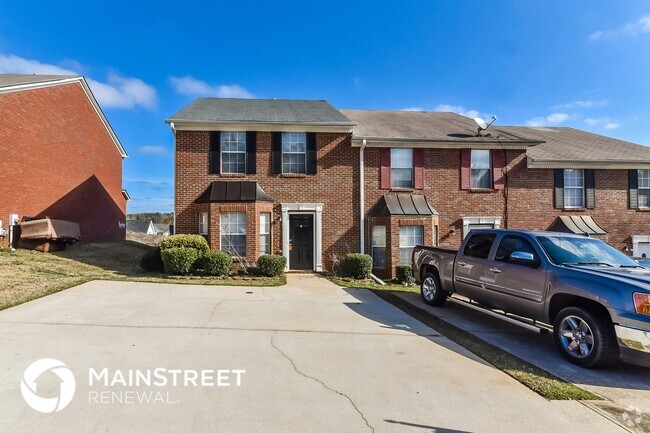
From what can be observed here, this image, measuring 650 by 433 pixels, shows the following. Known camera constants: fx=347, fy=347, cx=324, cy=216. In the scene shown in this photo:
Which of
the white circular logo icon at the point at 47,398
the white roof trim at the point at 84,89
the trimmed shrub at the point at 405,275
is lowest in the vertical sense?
the trimmed shrub at the point at 405,275

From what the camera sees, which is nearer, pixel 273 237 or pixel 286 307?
pixel 286 307

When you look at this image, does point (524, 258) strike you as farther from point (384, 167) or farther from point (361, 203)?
point (384, 167)

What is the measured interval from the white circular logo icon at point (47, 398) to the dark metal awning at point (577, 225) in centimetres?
1671

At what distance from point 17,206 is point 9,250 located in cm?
219

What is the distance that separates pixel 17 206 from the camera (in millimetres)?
14609

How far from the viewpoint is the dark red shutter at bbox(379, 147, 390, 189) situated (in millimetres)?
14273

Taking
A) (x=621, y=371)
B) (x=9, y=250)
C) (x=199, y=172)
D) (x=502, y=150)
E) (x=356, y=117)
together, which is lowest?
(x=621, y=371)

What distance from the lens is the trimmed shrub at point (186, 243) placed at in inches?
456

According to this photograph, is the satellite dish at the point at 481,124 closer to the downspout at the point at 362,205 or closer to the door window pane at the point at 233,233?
the downspout at the point at 362,205

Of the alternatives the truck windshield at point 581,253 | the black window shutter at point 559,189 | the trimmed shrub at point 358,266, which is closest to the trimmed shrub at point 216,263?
the trimmed shrub at point 358,266

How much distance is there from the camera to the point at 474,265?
712 cm

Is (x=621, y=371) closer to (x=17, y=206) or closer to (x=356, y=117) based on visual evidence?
(x=356, y=117)

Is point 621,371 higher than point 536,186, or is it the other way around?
point 536,186

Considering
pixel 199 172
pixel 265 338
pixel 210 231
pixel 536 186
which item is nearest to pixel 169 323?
pixel 265 338
